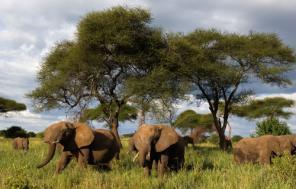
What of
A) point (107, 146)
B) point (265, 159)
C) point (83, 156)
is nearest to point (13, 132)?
point (265, 159)

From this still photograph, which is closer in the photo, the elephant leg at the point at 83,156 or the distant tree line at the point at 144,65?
the elephant leg at the point at 83,156

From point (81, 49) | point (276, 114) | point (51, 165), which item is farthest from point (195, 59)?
point (276, 114)

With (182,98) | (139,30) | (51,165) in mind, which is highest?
(139,30)

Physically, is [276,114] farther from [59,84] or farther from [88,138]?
[88,138]

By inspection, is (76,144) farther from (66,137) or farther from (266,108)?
(266,108)

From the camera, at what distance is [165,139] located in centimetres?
1332

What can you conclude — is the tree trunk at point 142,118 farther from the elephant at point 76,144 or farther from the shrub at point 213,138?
the shrub at point 213,138

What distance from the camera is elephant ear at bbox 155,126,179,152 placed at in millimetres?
13156

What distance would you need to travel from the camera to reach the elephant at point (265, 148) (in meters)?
17.9

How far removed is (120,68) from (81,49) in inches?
115

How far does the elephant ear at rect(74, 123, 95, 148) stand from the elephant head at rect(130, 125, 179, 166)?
1764 millimetres

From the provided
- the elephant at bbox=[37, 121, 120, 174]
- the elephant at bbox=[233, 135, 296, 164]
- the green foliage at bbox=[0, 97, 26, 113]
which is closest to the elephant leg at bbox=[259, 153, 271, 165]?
the elephant at bbox=[233, 135, 296, 164]

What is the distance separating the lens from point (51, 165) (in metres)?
15.4

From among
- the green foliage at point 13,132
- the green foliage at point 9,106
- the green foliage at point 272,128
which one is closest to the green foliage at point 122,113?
the green foliage at point 9,106
